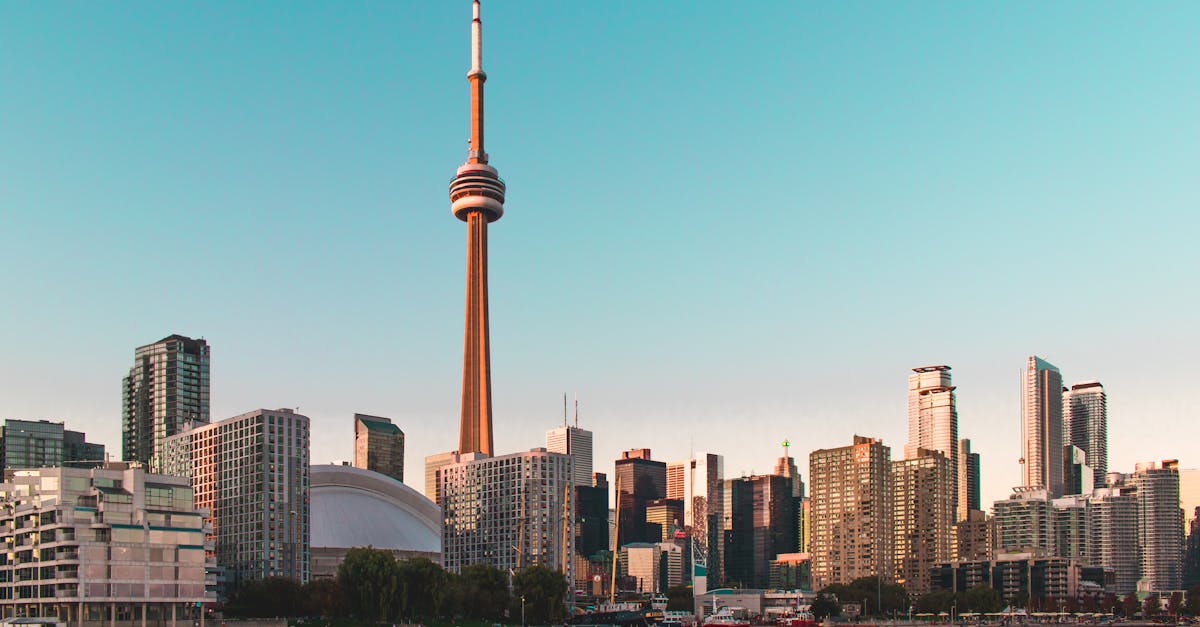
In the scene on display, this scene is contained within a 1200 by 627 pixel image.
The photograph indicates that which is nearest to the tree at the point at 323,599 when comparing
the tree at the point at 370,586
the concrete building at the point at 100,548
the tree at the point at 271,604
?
the tree at the point at 271,604

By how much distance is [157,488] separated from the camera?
164 metres

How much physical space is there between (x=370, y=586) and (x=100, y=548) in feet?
139

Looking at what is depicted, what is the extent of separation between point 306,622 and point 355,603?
7.22 m

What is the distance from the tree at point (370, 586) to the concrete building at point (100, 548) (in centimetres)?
2655

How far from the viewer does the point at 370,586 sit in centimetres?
18800

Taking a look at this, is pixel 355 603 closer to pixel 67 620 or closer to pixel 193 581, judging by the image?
pixel 193 581

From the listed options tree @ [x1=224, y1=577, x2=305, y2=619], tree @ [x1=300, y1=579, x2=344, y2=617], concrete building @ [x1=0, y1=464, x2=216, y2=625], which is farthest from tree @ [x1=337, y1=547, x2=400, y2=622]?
concrete building @ [x1=0, y1=464, x2=216, y2=625]

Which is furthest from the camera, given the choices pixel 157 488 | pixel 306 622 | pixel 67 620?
pixel 306 622

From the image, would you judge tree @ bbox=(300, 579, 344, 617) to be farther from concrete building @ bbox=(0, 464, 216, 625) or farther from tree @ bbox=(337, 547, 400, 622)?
concrete building @ bbox=(0, 464, 216, 625)

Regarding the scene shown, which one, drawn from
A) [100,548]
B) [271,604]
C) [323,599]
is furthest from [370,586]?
[100,548]

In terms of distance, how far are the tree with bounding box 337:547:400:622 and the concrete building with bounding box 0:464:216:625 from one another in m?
26.6

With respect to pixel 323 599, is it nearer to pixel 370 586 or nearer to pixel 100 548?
pixel 370 586

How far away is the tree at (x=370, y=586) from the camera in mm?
188500

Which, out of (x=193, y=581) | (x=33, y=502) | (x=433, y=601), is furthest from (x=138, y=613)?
(x=433, y=601)
